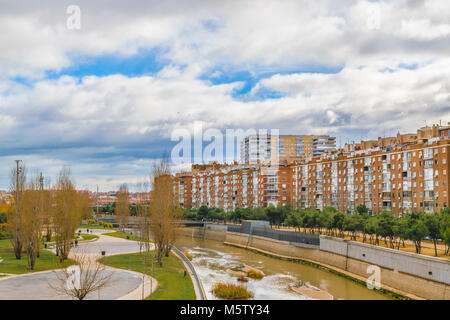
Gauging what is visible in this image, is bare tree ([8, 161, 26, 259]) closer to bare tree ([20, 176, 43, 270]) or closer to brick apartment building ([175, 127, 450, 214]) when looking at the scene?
bare tree ([20, 176, 43, 270])

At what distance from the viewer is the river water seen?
106ft

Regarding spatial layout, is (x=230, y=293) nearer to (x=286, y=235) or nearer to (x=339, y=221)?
(x=339, y=221)

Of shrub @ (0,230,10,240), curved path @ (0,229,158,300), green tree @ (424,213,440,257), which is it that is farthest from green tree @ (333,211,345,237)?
shrub @ (0,230,10,240)

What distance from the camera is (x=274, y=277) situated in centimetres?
4000

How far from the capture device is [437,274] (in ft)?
95.0

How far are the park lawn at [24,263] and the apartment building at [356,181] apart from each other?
47.3 m

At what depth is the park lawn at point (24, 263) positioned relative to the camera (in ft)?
103

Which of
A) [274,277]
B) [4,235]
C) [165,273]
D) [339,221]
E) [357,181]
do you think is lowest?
[274,277]

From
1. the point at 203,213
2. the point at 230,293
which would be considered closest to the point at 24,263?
the point at 230,293

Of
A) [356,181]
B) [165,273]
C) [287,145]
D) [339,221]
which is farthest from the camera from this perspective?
[287,145]

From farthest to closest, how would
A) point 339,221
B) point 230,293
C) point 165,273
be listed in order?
point 339,221, point 165,273, point 230,293

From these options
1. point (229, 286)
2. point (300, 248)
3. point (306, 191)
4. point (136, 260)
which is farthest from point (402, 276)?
point (306, 191)

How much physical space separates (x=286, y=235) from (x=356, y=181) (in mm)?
24466

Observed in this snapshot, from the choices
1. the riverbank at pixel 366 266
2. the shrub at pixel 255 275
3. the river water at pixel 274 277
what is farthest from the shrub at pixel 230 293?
the riverbank at pixel 366 266
